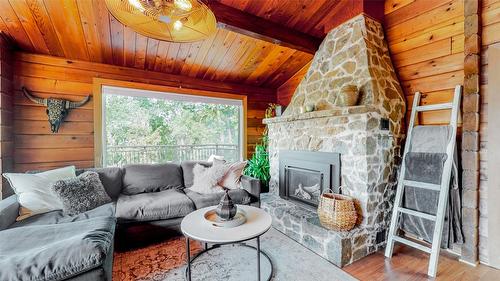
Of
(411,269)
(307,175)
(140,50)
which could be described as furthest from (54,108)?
(411,269)

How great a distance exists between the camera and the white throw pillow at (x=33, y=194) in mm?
2123

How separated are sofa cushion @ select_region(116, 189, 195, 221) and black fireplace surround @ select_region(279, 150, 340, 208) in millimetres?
1408

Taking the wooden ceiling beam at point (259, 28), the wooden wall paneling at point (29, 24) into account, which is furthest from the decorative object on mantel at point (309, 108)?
the wooden wall paneling at point (29, 24)

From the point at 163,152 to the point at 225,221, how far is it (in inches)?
160

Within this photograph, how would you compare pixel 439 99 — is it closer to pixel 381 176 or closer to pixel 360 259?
pixel 381 176

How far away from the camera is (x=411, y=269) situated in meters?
2.05

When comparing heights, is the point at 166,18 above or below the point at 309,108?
above

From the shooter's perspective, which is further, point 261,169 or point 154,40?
point 261,169

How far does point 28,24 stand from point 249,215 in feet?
10.2

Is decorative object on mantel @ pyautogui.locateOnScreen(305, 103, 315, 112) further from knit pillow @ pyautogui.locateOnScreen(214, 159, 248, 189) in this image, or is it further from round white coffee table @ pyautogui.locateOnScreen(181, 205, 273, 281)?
round white coffee table @ pyautogui.locateOnScreen(181, 205, 273, 281)

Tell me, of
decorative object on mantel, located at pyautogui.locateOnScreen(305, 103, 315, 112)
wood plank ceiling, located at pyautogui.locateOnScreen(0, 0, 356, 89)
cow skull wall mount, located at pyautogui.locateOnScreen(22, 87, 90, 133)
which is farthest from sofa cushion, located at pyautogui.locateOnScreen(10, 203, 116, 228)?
decorative object on mantel, located at pyautogui.locateOnScreen(305, 103, 315, 112)

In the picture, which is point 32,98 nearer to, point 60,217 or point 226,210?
point 60,217

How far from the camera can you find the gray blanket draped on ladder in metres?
2.17

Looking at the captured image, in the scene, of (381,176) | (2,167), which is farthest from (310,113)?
(2,167)
